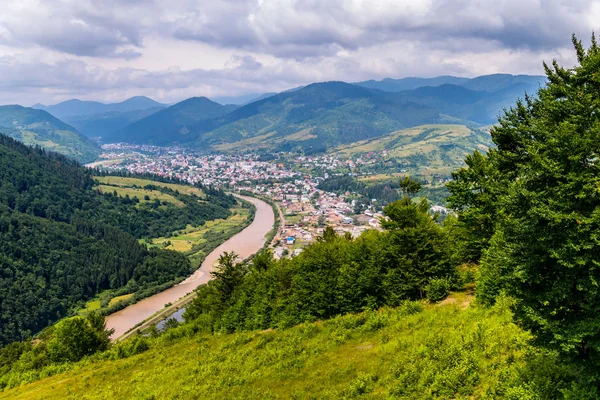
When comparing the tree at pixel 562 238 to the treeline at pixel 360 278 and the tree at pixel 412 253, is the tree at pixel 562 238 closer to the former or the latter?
the tree at pixel 412 253

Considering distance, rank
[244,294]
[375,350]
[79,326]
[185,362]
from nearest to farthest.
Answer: [375,350] < [185,362] < [244,294] < [79,326]

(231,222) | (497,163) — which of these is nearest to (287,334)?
(497,163)

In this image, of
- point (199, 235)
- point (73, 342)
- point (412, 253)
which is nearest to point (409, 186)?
point (412, 253)

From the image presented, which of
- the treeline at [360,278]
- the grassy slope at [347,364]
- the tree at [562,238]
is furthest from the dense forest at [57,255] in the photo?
the tree at [562,238]

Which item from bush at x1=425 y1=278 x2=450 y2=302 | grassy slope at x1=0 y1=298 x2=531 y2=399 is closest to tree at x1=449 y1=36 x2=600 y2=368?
grassy slope at x1=0 y1=298 x2=531 y2=399

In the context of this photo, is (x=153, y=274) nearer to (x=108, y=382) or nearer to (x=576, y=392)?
(x=108, y=382)

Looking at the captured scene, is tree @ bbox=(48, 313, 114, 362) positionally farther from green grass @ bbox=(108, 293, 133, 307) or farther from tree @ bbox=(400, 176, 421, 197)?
green grass @ bbox=(108, 293, 133, 307)

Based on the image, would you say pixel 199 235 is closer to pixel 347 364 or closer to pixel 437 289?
pixel 437 289
